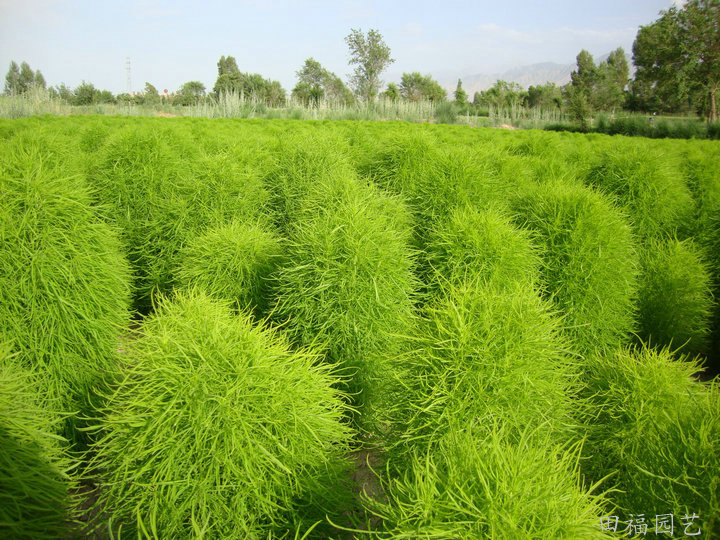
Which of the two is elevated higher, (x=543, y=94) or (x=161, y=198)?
(x=543, y=94)

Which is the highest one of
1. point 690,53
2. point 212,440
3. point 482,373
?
point 690,53

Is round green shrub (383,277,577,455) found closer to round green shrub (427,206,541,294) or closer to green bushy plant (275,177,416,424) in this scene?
green bushy plant (275,177,416,424)

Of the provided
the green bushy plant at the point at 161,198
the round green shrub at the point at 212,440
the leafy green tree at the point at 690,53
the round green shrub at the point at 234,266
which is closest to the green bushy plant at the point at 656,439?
the round green shrub at the point at 212,440

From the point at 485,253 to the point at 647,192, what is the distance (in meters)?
3.32

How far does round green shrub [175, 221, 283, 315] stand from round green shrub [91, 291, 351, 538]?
158 cm

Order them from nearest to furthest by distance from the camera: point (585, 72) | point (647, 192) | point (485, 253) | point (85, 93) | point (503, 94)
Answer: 1. point (485, 253)
2. point (647, 192)
3. point (85, 93)
4. point (503, 94)
5. point (585, 72)

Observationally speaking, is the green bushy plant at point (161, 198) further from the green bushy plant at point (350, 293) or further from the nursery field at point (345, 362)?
the green bushy plant at point (350, 293)

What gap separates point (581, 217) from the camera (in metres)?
3.60

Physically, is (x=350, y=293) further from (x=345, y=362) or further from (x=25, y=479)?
(x=25, y=479)

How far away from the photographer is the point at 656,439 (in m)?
1.88

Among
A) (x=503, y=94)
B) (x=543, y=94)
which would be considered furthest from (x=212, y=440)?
(x=543, y=94)

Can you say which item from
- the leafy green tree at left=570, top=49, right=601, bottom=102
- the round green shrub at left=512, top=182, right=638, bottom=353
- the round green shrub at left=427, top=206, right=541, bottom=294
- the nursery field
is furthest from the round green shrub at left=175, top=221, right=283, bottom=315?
the leafy green tree at left=570, top=49, right=601, bottom=102

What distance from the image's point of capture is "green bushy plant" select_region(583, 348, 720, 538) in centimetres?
158

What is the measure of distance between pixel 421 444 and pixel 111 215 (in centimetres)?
450
